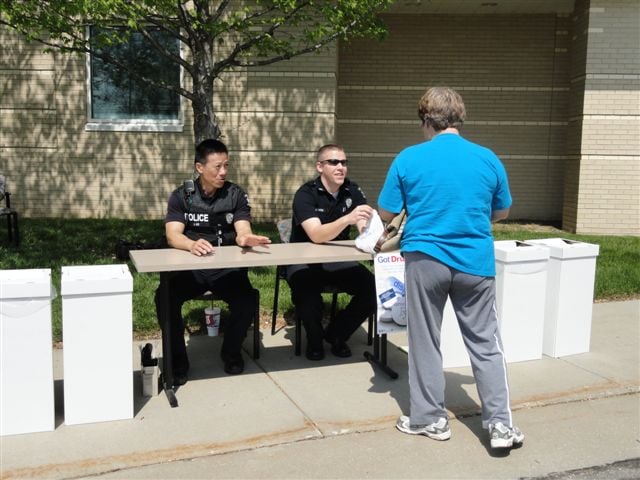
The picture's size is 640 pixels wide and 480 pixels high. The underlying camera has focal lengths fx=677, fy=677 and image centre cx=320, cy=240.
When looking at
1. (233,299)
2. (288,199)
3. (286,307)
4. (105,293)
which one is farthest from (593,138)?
(105,293)

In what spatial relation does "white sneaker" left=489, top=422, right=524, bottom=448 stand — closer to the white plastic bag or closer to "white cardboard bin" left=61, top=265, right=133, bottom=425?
the white plastic bag

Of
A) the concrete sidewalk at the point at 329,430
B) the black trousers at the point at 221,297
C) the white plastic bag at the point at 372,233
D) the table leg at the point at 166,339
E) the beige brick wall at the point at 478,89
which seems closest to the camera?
the concrete sidewalk at the point at 329,430

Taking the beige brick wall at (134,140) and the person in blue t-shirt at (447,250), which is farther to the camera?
the beige brick wall at (134,140)

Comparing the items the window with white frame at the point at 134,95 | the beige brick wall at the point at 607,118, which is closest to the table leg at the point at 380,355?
the window with white frame at the point at 134,95

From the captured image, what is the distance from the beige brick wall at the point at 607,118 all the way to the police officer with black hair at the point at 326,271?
8.02m

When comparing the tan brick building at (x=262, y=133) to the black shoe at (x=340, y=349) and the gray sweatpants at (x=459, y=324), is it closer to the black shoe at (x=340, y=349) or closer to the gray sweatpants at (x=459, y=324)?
the black shoe at (x=340, y=349)

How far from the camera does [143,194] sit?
1225 cm

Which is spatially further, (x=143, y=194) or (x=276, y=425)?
(x=143, y=194)

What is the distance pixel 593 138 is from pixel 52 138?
31.4 feet

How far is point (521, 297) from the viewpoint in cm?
504

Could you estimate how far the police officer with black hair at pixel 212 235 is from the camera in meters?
4.73

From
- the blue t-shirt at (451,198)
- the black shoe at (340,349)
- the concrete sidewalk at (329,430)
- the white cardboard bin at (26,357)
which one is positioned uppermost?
the blue t-shirt at (451,198)

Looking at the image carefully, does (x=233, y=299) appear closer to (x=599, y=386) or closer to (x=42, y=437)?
(x=42, y=437)

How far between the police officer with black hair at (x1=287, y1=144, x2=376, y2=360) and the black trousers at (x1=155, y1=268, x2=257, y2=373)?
0.45 metres
